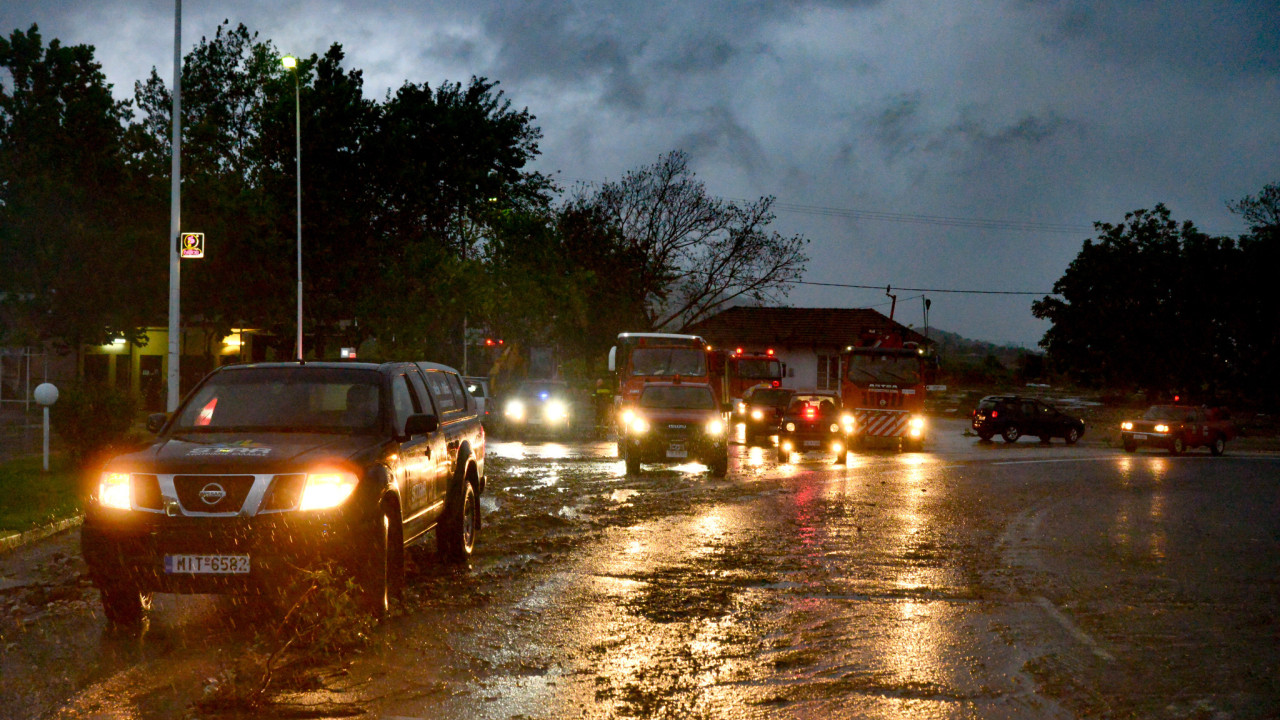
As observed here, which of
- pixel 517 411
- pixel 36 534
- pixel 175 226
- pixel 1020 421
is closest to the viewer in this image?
pixel 36 534

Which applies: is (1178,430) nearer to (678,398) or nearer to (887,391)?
(887,391)

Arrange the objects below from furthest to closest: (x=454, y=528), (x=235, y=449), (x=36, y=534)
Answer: (x=36, y=534) < (x=454, y=528) < (x=235, y=449)

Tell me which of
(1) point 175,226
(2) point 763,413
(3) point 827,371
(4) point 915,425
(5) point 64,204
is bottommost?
(4) point 915,425

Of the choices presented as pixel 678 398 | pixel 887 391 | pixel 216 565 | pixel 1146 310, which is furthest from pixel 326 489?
pixel 1146 310

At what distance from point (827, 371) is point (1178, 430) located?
35.4 m

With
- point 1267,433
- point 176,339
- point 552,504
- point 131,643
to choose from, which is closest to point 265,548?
point 131,643

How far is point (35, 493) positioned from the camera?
46.2ft

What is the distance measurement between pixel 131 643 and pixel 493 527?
5.87 meters

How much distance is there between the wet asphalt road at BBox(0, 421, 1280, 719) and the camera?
5.80m

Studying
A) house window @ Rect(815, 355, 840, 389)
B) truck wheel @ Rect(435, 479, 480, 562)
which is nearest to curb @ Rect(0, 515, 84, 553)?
truck wheel @ Rect(435, 479, 480, 562)

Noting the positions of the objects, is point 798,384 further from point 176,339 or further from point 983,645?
point 983,645

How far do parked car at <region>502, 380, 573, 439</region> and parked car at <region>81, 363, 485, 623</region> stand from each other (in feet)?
77.2

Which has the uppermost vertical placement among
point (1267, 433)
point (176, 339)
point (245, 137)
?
point (245, 137)

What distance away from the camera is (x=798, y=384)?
2662 inches
